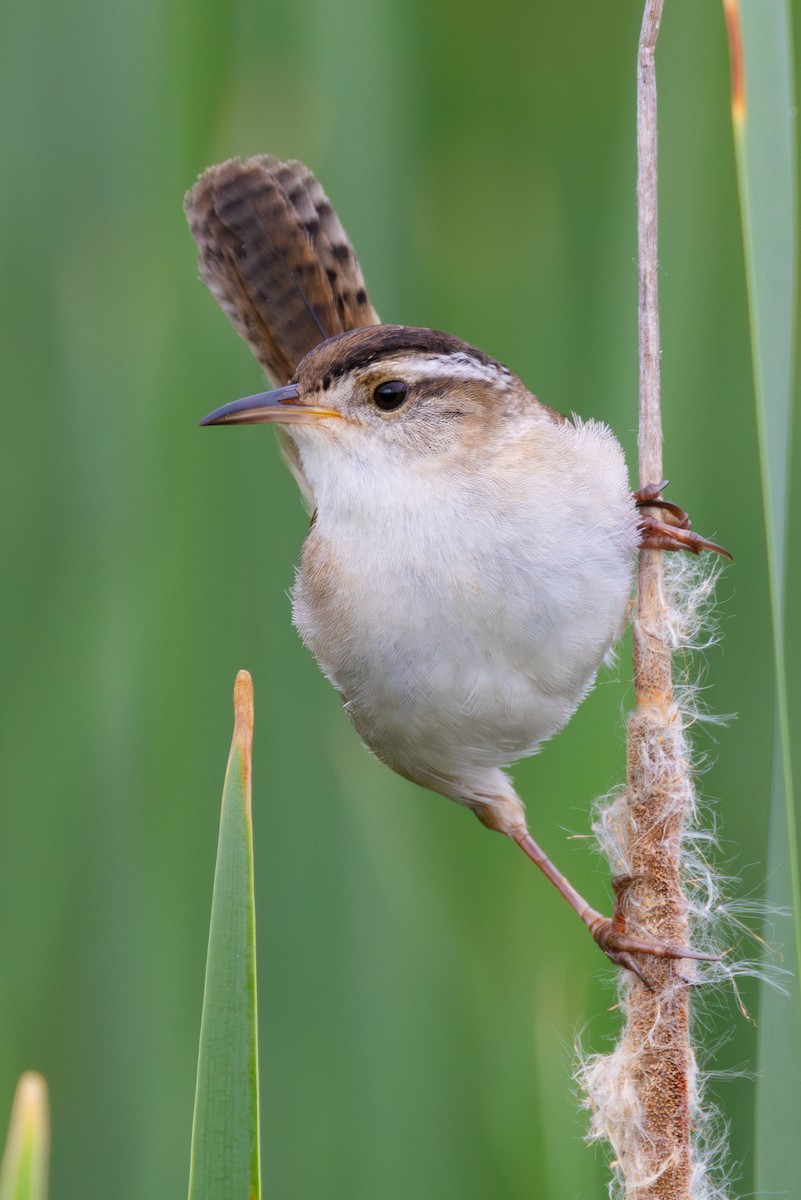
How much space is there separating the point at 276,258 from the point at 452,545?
764 millimetres

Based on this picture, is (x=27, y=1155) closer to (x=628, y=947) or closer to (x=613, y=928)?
(x=628, y=947)

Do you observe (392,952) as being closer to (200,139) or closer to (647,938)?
(647,938)

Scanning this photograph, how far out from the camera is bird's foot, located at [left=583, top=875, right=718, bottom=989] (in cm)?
145

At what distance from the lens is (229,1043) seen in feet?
3.23

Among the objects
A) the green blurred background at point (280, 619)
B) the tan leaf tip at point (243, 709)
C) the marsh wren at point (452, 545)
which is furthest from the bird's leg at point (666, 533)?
the tan leaf tip at point (243, 709)

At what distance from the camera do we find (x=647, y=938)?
147cm

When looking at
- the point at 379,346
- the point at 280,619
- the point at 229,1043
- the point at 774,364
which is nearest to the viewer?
the point at 229,1043

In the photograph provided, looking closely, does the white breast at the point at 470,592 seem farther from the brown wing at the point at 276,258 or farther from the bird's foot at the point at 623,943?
the brown wing at the point at 276,258

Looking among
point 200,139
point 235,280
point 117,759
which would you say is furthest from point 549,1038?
point 200,139

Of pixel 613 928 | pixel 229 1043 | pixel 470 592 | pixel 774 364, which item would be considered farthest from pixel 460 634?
pixel 229 1043

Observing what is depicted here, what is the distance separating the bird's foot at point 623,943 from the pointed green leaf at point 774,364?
0.45 feet

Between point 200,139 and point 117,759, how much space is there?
998 millimetres

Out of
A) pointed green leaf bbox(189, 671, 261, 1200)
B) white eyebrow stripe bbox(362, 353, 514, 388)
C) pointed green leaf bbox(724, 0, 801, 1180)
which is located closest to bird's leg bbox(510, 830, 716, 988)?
pointed green leaf bbox(724, 0, 801, 1180)

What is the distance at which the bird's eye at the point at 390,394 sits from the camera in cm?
196
